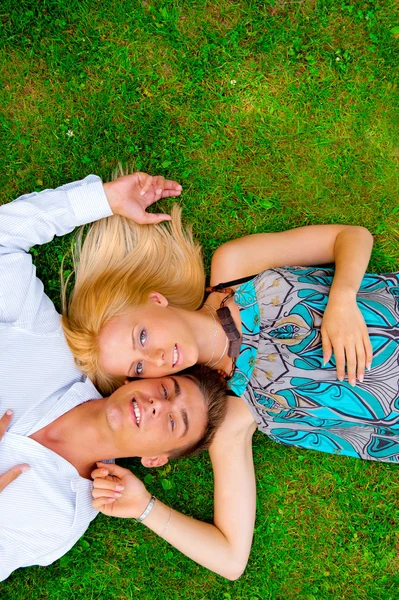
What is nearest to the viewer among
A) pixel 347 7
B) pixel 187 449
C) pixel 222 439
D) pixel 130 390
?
pixel 130 390

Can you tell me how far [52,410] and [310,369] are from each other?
87.2 inches

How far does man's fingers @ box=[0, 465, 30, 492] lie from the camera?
403 cm

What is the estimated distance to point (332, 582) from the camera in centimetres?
500

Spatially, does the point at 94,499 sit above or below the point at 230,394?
below

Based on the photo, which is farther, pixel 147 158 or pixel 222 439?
pixel 147 158

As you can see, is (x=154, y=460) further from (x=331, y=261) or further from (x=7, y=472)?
(x=331, y=261)

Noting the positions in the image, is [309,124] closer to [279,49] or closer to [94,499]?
[279,49]

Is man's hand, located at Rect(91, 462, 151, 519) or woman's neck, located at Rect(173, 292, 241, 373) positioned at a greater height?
woman's neck, located at Rect(173, 292, 241, 373)

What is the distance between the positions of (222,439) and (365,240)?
7.05 feet

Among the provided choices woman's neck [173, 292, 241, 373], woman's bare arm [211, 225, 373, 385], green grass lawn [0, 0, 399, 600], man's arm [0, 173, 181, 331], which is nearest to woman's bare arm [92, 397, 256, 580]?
woman's neck [173, 292, 241, 373]

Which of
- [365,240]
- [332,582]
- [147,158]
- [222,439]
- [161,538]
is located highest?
[147,158]

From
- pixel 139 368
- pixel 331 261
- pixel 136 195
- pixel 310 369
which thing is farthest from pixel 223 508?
pixel 136 195

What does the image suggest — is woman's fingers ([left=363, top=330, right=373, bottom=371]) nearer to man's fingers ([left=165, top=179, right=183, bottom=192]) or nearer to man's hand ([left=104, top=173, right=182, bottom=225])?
man's hand ([left=104, top=173, right=182, bottom=225])

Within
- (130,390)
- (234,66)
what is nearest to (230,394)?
(130,390)
